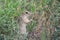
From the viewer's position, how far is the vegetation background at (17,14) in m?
4.10

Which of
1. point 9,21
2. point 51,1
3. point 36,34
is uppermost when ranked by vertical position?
point 51,1

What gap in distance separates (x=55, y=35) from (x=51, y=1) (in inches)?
24.2

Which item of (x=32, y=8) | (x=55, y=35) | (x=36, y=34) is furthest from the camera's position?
(x=32, y=8)

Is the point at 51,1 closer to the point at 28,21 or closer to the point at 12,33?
the point at 28,21

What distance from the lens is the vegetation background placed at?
161 inches

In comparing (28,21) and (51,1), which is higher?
(51,1)

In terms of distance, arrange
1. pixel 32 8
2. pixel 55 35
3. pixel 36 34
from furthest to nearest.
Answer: pixel 32 8, pixel 36 34, pixel 55 35

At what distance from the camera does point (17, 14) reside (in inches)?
179

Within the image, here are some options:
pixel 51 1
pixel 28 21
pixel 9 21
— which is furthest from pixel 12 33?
pixel 51 1

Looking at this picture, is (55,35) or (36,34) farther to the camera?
(36,34)

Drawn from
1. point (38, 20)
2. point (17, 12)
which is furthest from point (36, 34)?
point (17, 12)

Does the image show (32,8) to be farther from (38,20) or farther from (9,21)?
(9,21)

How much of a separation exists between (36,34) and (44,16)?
0.34m

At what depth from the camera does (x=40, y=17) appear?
446 cm
